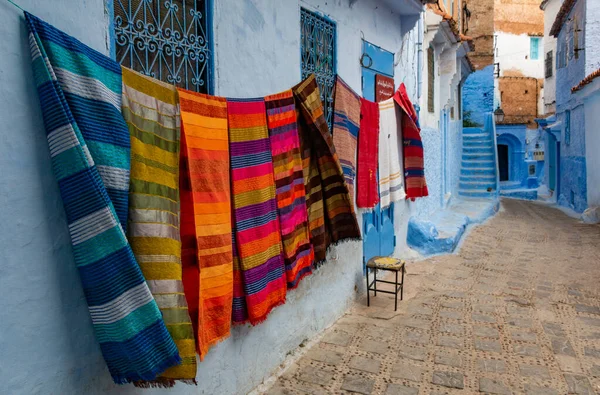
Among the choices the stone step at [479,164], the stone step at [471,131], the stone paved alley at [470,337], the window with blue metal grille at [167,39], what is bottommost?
the stone paved alley at [470,337]

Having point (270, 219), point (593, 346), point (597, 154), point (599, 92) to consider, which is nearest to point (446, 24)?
point (599, 92)

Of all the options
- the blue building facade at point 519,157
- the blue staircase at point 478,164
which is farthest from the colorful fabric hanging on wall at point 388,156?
the blue building facade at point 519,157

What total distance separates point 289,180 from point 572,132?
1472cm

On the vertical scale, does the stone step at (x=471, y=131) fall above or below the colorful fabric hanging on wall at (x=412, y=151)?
above

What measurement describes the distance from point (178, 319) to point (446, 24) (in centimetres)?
915

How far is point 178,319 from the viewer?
7.93 ft

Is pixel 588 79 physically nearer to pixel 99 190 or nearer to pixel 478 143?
pixel 478 143

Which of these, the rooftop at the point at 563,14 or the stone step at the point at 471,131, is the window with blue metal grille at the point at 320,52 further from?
the stone step at the point at 471,131

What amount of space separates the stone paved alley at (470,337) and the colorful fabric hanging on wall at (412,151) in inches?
49.0

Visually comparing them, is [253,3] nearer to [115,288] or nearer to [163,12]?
[163,12]

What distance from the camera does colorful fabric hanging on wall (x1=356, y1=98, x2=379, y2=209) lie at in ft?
17.7

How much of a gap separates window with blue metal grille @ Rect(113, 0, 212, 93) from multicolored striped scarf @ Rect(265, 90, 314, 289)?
58cm

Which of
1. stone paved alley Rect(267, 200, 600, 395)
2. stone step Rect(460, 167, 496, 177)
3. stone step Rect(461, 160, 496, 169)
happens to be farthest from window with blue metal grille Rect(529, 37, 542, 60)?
stone paved alley Rect(267, 200, 600, 395)

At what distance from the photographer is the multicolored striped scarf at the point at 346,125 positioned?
15.5 feet
